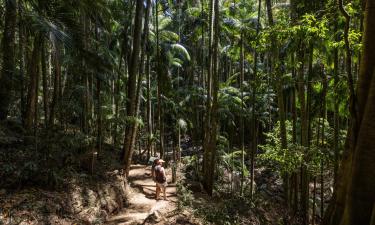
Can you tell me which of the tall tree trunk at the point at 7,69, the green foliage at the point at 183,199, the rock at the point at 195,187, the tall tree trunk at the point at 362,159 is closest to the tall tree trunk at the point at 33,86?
the tall tree trunk at the point at 7,69

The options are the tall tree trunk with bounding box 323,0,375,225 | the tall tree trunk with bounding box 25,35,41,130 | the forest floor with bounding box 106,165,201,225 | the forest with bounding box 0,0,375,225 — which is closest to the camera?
the tall tree trunk with bounding box 323,0,375,225

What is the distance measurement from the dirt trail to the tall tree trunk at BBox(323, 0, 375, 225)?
582cm

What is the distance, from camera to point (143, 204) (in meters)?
10.1

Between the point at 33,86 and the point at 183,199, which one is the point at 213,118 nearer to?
the point at 183,199

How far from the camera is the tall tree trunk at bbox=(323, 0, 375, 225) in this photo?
3.20 metres

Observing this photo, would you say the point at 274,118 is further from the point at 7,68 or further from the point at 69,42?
the point at 69,42

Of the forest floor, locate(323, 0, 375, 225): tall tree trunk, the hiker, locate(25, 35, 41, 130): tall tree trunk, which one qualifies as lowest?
the forest floor

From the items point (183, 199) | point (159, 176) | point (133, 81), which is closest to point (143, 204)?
point (159, 176)

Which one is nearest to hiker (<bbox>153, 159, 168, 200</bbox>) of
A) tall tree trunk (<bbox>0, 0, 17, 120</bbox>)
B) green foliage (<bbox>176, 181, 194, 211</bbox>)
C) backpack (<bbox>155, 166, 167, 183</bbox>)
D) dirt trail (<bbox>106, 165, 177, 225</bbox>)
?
backpack (<bbox>155, 166, 167, 183</bbox>)

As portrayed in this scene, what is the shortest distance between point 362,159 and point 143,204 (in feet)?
26.0

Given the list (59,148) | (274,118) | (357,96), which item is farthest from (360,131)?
(274,118)

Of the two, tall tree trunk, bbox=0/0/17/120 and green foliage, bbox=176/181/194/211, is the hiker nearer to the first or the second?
green foliage, bbox=176/181/194/211

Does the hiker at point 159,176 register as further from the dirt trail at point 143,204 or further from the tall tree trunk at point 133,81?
the tall tree trunk at point 133,81

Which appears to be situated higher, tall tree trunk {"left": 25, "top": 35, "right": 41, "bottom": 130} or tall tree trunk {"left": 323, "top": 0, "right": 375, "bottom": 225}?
tall tree trunk {"left": 25, "top": 35, "right": 41, "bottom": 130}
